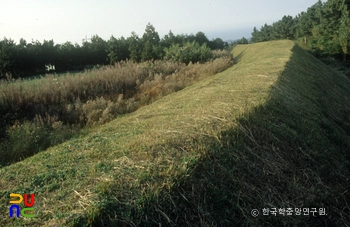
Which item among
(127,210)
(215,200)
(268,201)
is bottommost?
(268,201)

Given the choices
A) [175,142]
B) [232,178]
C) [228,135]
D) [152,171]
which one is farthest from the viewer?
[228,135]

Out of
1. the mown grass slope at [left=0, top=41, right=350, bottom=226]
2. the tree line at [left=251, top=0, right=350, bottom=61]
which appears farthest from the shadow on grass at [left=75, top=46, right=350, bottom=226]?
the tree line at [left=251, top=0, right=350, bottom=61]

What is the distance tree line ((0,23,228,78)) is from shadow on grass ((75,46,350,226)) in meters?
15.4

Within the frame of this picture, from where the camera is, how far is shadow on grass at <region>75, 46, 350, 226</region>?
2354 mm

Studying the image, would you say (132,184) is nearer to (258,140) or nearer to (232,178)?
(232,178)

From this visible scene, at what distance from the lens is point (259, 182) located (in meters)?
3.10

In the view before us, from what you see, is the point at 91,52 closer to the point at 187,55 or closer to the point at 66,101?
the point at 187,55

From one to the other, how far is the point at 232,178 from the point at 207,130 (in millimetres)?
982

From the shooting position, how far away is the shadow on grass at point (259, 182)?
2.35m

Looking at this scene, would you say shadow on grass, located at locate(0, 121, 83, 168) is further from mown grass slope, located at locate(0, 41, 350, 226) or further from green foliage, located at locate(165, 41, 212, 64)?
green foliage, located at locate(165, 41, 212, 64)

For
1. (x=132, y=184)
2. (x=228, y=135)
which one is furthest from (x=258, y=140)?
(x=132, y=184)

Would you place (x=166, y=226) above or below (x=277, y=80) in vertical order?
below

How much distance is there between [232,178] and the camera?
2.93 meters

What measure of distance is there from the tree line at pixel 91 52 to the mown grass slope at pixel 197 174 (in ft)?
50.3
